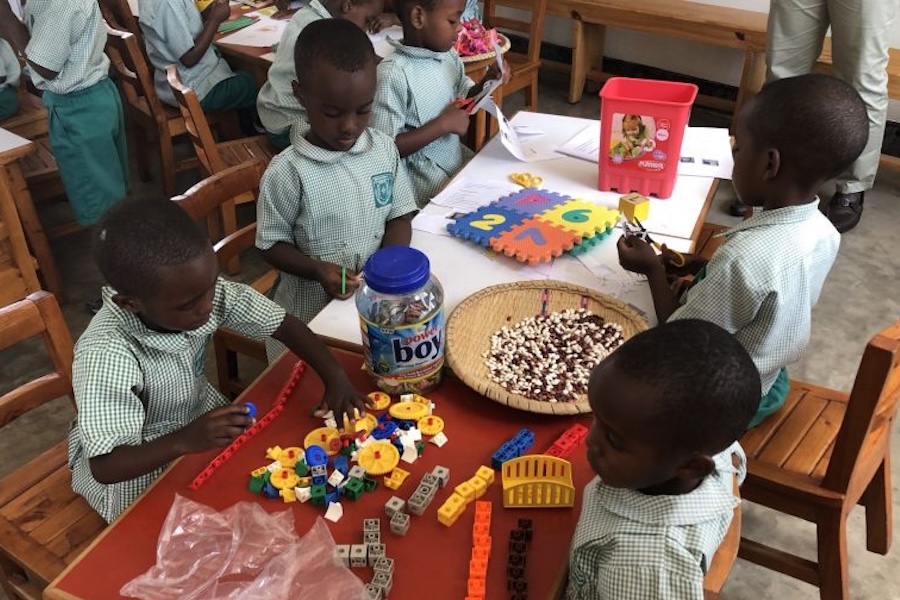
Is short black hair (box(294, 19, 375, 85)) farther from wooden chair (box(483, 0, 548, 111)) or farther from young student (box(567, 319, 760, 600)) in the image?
wooden chair (box(483, 0, 548, 111))

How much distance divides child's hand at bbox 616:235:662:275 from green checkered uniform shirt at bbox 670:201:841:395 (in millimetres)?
120

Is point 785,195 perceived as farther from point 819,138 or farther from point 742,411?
point 742,411

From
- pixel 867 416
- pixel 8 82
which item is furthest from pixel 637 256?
pixel 8 82

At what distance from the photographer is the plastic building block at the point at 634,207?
1.79 metres

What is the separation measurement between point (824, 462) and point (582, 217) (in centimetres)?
75

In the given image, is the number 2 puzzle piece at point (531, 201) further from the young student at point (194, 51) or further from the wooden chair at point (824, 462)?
the young student at point (194, 51)

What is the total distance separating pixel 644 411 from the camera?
35.6 inches

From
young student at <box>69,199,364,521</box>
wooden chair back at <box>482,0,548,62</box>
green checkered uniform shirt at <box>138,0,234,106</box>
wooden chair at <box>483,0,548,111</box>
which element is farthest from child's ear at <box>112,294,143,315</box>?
wooden chair back at <box>482,0,548,62</box>

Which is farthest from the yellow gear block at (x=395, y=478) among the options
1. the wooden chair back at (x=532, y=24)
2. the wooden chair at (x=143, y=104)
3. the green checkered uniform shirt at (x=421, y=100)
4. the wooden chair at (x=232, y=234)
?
the wooden chair back at (x=532, y=24)

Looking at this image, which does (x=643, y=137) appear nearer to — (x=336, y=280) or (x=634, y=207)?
(x=634, y=207)

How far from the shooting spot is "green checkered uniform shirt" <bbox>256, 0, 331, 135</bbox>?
2689mm

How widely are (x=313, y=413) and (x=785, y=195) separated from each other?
966mm

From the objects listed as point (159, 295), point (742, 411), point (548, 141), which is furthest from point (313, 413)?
point (548, 141)

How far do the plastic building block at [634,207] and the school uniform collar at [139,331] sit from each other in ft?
3.41
